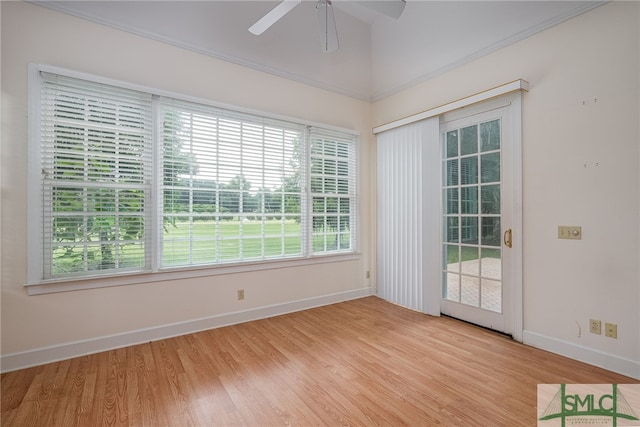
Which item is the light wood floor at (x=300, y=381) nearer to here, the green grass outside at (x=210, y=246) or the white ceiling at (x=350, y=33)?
the green grass outside at (x=210, y=246)

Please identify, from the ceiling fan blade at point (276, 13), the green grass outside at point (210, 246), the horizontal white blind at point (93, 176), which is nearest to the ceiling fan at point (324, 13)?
the ceiling fan blade at point (276, 13)

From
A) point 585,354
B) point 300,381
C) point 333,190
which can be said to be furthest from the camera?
point 333,190

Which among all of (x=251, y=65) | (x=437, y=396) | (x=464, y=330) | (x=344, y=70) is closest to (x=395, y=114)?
(x=344, y=70)

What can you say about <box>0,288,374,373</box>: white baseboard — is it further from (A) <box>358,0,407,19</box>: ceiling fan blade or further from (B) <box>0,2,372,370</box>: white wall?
(A) <box>358,0,407,19</box>: ceiling fan blade

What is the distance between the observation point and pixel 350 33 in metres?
3.88

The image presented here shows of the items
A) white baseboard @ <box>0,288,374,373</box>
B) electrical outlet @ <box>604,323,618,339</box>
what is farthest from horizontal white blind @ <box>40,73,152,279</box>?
electrical outlet @ <box>604,323,618,339</box>

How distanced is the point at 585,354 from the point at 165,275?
3721mm

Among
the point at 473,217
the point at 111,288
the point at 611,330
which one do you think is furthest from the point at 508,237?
A: the point at 111,288

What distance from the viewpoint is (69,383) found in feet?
6.81

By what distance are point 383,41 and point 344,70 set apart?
651mm

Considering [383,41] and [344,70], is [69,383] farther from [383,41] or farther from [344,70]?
[383,41]

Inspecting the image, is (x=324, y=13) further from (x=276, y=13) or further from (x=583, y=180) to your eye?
(x=583, y=180)

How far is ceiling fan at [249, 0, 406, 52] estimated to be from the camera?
2064mm
